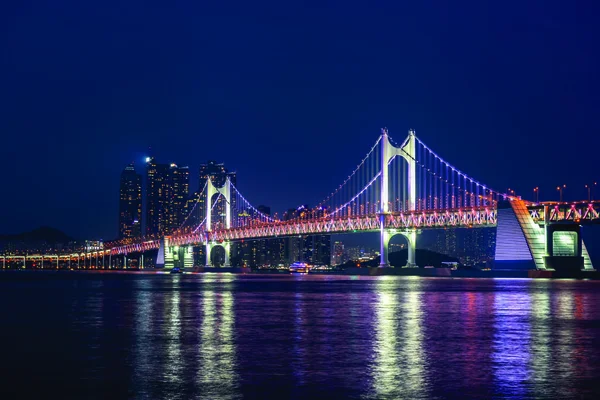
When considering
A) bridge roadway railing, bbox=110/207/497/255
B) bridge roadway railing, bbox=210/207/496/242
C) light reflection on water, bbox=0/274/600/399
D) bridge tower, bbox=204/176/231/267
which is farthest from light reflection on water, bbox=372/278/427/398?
bridge tower, bbox=204/176/231/267

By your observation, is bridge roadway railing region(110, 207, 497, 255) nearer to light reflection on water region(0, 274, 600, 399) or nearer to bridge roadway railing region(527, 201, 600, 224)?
bridge roadway railing region(527, 201, 600, 224)

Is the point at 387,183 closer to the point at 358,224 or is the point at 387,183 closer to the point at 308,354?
the point at 358,224

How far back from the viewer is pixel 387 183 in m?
101

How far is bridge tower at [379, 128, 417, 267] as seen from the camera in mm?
97062

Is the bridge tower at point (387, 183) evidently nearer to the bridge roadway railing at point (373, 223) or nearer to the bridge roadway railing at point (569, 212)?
the bridge roadway railing at point (373, 223)

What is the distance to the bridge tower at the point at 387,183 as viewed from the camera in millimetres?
97062

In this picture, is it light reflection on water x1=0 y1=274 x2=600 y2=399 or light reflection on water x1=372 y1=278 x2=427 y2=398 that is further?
light reflection on water x1=0 y1=274 x2=600 y2=399

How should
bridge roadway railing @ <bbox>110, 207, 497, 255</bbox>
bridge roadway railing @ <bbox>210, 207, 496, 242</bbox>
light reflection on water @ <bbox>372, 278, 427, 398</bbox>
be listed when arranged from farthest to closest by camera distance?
bridge roadway railing @ <bbox>110, 207, 497, 255</bbox>
bridge roadway railing @ <bbox>210, 207, 496, 242</bbox>
light reflection on water @ <bbox>372, 278, 427, 398</bbox>

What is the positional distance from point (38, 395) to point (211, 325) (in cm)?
1069

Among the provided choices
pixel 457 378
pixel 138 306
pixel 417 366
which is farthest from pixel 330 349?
pixel 138 306

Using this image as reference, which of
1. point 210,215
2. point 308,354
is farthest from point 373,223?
point 308,354

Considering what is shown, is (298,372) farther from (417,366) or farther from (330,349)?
(330,349)

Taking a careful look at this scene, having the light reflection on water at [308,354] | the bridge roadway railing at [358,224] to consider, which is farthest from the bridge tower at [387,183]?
the light reflection on water at [308,354]

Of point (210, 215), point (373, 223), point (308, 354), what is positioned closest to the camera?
point (308, 354)
